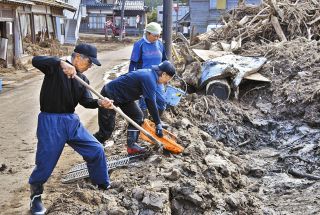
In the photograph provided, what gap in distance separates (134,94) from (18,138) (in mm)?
3098

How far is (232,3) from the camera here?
113 feet

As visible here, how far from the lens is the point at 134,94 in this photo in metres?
6.21

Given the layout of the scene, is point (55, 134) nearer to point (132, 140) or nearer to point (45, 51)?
point (132, 140)

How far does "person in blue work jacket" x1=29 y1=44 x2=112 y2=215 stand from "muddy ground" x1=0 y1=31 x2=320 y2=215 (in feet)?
1.35

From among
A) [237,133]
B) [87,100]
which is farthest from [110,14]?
[87,100]

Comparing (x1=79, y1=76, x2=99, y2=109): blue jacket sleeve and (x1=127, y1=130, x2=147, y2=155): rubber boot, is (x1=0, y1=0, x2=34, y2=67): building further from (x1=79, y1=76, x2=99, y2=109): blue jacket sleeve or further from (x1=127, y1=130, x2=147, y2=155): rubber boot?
(x1=79, y1=76, x2=99, y2=109): blue jacket sleeve

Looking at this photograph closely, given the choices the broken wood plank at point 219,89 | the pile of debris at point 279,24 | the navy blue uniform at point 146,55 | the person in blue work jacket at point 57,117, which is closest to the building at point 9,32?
the pile of debris at point 279,24

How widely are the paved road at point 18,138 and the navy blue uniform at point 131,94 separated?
134 centimetres

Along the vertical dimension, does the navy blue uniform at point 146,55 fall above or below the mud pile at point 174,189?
above

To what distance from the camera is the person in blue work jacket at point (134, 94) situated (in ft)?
19.3

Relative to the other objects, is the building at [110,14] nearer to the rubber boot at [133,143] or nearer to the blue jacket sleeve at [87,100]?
the rubber boot at [133,143]

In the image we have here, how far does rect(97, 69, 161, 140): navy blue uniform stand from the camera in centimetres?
591

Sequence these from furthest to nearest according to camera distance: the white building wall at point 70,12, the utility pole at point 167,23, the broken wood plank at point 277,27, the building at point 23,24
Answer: the white building wall at point 70,12, the building at point 23,24, the broken wood plank at point 277,27, the utility pole at point 167,23

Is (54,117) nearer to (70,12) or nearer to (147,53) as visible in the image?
(147,53)
